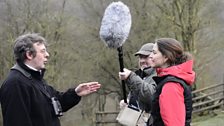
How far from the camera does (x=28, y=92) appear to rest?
376cm

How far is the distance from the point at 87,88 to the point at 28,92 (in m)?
0.79

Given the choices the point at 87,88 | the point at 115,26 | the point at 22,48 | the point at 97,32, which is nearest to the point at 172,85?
the point at 115,26

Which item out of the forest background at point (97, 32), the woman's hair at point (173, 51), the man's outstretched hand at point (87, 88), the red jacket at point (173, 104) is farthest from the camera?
the forest background at point (97, 32)

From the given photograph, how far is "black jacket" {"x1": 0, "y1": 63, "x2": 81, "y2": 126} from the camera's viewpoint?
3.66m

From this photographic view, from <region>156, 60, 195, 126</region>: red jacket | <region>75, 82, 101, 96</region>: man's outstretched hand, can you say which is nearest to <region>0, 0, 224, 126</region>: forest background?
<region>75, 82, 101, 96</region>: man's outstretched hand

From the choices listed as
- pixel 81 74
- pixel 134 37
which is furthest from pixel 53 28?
pixel 134 37

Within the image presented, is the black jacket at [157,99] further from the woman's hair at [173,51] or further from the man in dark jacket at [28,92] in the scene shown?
the man in dark jacket at [28,92]

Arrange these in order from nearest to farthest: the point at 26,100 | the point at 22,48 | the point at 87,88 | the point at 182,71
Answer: the point at 182,71 < the point at 26,100 < the point at 22,48 < the point at 87,88

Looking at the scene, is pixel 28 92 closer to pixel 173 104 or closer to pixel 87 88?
pixel 87 88

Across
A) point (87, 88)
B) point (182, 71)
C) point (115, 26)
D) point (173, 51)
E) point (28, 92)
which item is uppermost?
point (115, 26)

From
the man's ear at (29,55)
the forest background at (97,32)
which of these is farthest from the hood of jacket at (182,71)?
the forest background at (97,32)

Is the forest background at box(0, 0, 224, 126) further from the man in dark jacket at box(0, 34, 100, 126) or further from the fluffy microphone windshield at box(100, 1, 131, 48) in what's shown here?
the fluffy microphone windshield at box(100, 1, 131, 48)

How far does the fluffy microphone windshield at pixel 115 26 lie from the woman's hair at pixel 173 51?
475mm

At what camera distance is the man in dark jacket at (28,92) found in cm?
367
